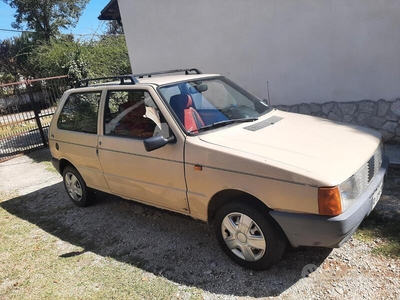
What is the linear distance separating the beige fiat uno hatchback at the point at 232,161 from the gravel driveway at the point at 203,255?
24 centimetres

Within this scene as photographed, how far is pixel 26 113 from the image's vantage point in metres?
9.59

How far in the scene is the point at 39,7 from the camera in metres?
28.8

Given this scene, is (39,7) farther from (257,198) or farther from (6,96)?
(257,198)

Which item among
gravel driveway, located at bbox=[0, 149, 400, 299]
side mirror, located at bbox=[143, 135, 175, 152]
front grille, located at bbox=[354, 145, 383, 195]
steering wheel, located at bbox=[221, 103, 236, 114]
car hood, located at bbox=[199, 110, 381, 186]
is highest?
steering wheel, located at bbox=[221, 103, 236, 114]

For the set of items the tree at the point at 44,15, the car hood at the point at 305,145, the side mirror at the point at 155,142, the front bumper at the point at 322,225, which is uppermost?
the tree at the point at 44,15

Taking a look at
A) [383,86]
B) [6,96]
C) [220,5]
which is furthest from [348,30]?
[6,96]

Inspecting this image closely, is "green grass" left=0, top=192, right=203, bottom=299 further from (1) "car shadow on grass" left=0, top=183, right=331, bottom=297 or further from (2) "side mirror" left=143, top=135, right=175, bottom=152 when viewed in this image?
(2) "side mirror" left=143, top=135, right=175, bottom=152

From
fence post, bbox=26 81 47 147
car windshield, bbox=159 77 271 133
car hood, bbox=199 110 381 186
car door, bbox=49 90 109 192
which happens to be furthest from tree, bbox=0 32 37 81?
car hood, bbox=199 110 381 186

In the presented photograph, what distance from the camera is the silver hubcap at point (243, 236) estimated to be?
2.97 m

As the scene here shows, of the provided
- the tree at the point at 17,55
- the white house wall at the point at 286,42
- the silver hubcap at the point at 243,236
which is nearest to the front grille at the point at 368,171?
the silver hubcap at the point at 243,236

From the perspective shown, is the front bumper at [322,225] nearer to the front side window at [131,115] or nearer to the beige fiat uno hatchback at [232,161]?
the beige fiat uno hatchback at [232,161]

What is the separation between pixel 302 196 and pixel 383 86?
14.0ft

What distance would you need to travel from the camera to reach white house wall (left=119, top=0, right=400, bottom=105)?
5.69 meters

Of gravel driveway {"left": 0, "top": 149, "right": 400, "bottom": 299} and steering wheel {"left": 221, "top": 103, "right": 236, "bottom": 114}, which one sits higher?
steering wheel {"left": 221, "top": 103, "right": 236, "bottom": 114}
